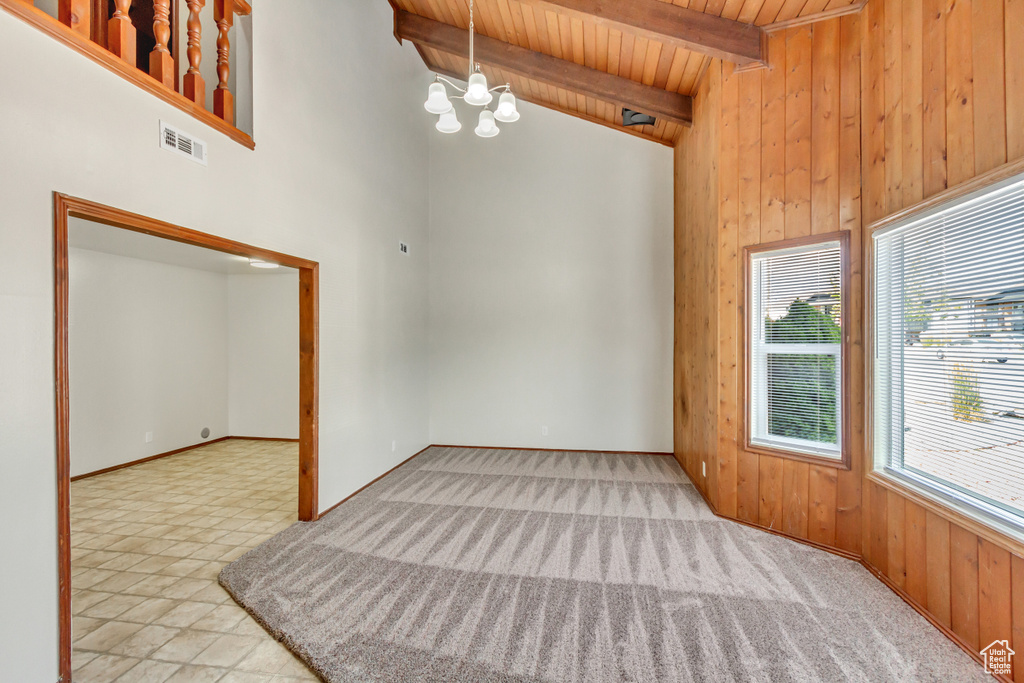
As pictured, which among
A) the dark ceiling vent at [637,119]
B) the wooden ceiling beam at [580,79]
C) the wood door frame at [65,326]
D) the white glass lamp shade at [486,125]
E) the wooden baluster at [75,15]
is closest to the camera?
the wood door frame at [65,326]

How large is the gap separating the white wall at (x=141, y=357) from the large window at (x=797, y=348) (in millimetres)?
6472

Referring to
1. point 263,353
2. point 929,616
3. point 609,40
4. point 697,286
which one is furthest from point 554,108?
point 929,616

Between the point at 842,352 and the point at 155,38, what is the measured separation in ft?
15.2

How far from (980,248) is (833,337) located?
1.07 meters

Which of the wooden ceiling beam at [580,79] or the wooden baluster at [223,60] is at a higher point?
the wooden ceiling beam at [580,79]

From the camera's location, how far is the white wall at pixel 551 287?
5465mm

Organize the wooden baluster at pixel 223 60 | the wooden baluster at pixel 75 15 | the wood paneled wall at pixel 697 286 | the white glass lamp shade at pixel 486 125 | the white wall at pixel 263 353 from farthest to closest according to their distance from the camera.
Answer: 1. the white wall at pixel 263 353
2. the wood paneled wall at pixel 697 286
3. the white glass lamp shade at pixel 486 125
4. the wooden baluster at pixel 223 60
5. the wooden baluster at pixel 75 15

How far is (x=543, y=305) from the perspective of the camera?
18.7 ft

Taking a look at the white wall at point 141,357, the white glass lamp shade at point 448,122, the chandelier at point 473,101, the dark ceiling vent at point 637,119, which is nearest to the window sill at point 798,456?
the chandelier at point 473,101

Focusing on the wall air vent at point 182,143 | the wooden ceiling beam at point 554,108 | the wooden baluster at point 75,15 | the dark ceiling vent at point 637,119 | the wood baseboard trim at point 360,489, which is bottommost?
the wood baseboard trim at point 360,489

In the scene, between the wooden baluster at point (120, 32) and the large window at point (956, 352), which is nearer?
the large window at point (956, 352)

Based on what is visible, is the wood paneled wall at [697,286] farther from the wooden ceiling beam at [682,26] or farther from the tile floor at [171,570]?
the tile floor at [171,570]

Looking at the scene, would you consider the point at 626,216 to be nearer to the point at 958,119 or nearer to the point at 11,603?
the point at 958,119

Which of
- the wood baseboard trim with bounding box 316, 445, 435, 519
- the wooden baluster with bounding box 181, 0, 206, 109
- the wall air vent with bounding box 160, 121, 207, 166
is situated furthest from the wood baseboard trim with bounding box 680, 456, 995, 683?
the wooden baluster with bounding box 181, 0, 206, 109
